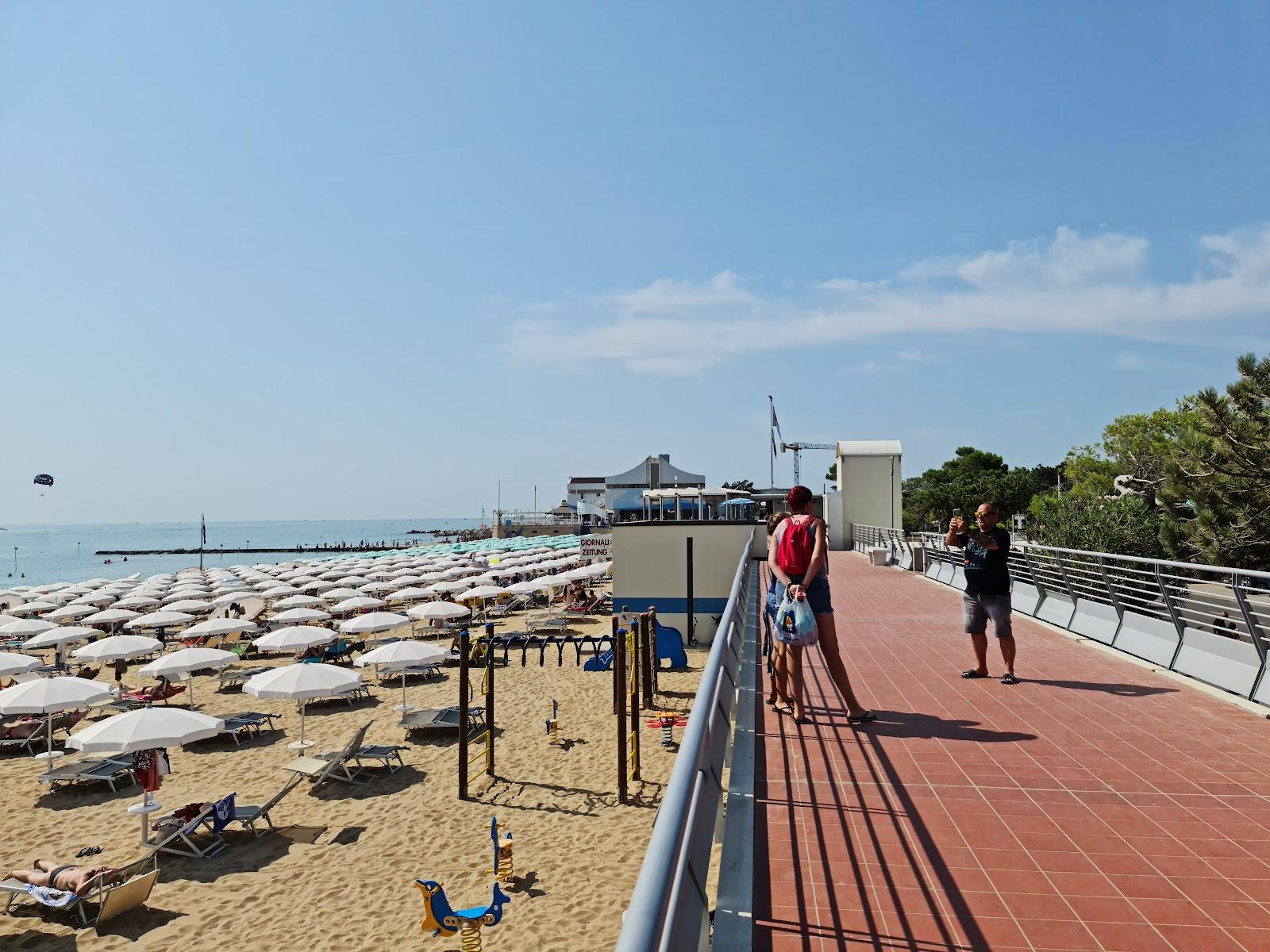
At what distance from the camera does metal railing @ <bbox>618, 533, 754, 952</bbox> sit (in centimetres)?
120

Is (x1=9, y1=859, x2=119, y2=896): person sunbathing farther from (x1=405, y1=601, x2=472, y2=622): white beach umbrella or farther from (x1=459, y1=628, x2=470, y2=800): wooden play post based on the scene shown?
(x1=405, y1=601, x2=472, y2=622): white beach umbrella

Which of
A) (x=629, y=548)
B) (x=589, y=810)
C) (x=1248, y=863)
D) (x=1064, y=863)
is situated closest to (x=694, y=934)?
(x=1064, y=863)

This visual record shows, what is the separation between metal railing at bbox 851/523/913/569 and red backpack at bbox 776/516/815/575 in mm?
16283

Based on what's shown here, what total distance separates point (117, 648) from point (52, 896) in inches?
535

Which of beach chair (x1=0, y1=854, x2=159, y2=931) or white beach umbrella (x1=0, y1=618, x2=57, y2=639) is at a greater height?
white beach umbrella (x1=0, y1=618, x2=57, y2=639)

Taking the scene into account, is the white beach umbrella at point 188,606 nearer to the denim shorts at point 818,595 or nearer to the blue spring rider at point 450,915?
the blue spring rider at point 450,915

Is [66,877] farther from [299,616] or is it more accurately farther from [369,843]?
[299,616]

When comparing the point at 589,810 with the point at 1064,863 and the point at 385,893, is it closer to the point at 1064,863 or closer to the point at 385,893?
the point at 385,893

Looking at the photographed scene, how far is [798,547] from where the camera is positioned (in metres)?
5.59

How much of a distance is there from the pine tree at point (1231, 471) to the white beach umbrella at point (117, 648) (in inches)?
965

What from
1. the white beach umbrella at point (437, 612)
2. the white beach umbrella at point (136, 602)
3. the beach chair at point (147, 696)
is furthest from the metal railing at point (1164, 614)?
the white beach umbrella at point (136, 602)

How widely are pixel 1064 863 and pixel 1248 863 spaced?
2.75ft

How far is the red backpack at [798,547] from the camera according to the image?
5.57 metres

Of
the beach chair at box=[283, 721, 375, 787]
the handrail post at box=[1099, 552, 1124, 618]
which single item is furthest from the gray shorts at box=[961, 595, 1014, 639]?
Answer: the beach chair at box=[283, 721, 375, 787]
